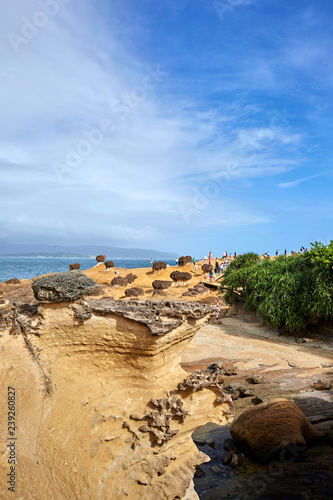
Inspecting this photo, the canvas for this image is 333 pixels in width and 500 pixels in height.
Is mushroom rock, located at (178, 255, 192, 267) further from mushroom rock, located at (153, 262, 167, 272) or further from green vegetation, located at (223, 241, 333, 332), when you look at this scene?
green vegetation, located at (223, 241, 333, 332)

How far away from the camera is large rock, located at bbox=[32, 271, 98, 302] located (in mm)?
4961

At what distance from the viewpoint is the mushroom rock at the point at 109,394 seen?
15.2ft

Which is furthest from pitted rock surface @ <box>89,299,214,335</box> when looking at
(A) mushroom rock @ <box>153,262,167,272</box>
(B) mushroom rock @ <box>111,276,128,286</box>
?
(A) mushroom rock @ <box>153,262,167,272</box>

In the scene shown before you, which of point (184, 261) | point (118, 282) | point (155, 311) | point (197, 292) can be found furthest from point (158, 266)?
point (155, 311)

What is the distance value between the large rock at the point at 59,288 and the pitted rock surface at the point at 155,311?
0.38m

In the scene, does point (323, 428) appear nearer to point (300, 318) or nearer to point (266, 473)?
point (266, 473)

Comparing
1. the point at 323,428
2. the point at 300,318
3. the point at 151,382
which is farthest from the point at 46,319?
the point at 300,318

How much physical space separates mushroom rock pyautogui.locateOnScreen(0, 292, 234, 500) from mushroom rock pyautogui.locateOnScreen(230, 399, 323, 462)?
2524 mm

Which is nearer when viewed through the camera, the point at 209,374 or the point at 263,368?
the point at 209,374

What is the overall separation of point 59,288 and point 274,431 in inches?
250

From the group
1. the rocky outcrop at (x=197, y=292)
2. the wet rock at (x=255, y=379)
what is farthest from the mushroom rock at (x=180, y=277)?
the wet rock at (x=255, y=379)

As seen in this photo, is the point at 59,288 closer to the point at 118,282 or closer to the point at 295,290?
the point at 295,290

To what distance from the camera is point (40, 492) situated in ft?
12.8

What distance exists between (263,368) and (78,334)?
9.49 metres
